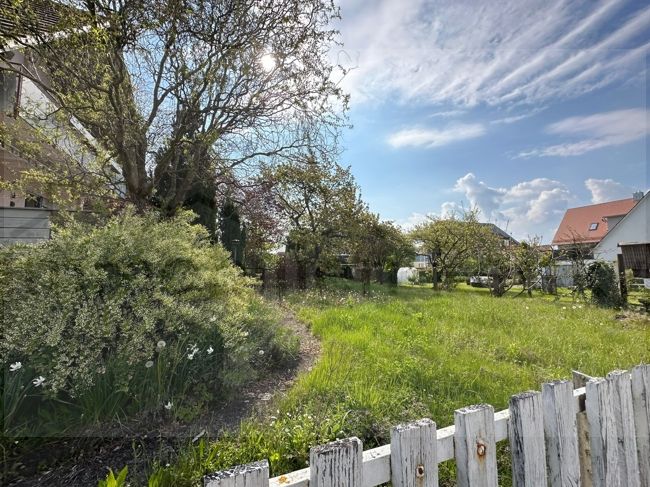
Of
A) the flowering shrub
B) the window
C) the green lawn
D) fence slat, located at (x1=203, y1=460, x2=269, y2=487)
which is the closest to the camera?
fence slat, located at (x1=203, y1=460, x2=269, y2=487)

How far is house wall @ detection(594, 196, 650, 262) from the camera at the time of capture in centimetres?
1590

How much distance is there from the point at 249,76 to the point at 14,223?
5.29 metres

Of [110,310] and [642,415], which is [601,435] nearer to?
[642,415]

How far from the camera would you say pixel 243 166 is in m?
7.98

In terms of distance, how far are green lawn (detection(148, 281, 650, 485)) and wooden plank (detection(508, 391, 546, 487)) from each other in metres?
0.61

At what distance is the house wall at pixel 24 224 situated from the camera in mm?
6211

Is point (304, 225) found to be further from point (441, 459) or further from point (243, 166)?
point (441, 459)

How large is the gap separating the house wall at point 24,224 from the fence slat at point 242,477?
23.9ft

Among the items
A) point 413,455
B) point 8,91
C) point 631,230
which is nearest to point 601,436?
point 413,455

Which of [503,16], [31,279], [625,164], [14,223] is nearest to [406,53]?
[503,16]

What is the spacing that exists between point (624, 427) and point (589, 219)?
31829mm

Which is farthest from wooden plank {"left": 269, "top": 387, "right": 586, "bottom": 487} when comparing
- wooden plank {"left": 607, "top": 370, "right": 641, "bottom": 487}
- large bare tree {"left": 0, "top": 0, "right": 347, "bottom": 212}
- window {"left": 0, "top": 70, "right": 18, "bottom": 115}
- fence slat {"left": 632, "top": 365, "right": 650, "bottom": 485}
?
window {"left": 0, "top": 70, "right": 18, "bottom": 115}

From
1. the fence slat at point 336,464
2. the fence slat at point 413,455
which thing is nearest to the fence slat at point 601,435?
the fence slat at point 413,455

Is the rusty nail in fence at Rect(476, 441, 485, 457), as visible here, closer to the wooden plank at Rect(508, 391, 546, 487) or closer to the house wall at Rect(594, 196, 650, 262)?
the wooden plank at Rect(508, 391, 546, 487)
